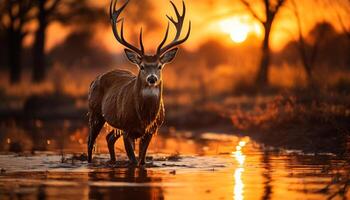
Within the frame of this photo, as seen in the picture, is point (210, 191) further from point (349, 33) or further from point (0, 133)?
point (0, 133)

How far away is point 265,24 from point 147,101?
14.7 meters

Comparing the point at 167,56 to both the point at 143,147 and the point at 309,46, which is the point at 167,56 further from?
the point at 309,46

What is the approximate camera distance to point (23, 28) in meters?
45.2

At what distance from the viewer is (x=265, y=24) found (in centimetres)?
3080

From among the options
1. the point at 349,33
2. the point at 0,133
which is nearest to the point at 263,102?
the point at 349,33

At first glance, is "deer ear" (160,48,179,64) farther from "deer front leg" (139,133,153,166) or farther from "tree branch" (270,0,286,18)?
"tree branch" (270,0,286,18)

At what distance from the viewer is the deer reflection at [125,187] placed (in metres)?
12.7

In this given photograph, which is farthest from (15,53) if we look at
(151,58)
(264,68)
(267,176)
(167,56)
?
(267,176)

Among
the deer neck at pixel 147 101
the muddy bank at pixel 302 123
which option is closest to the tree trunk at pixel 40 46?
the muddy bank at pixel 302 123

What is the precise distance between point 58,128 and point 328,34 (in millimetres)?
20220

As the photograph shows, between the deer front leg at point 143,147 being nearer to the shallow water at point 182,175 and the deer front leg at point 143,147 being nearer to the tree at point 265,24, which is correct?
the shallow water at point 182,175

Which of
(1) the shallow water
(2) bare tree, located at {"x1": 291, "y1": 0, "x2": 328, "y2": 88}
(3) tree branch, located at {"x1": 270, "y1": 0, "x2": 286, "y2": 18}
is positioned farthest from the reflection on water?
(3) tree branch, located at {"x1": 270, "y1": 0, "x2": 286, "y2": 18}

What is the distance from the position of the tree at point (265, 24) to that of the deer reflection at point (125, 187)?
1494 cm

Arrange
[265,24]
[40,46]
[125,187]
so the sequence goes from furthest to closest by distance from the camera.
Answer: [40,46], [265,24], [125,187]
